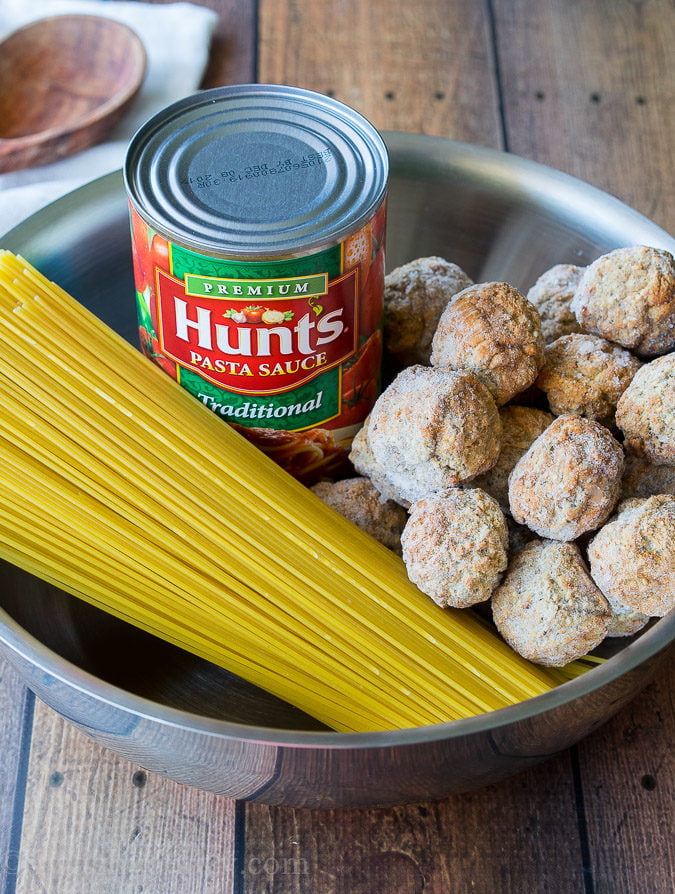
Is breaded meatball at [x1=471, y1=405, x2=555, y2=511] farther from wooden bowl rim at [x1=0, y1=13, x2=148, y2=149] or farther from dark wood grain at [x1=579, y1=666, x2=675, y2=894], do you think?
wooden bowl rim at [x1=0, y1=13, x2=148, y2=149]

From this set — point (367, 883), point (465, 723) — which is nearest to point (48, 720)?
point (367, 883)

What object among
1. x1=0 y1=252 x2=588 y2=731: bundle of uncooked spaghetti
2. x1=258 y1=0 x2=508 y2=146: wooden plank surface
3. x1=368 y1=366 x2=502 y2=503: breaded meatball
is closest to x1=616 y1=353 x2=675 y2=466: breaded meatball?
x1=368 y1=366 x2=502 y2=503: breaded meatball

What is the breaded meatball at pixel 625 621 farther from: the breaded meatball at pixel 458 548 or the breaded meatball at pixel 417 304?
the breaded meatball at pixel 417 304

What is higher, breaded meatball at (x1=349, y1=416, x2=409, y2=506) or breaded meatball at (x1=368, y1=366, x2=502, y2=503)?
breaded meatball at (x1=368, y1=366, x2=502, y2=503)

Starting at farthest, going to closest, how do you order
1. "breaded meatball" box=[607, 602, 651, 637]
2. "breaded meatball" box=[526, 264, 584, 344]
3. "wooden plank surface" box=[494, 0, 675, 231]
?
"wooden plank surface" box=[494, 0, 675, 231] → "breaded meatball" box=[526, 264, 584, 344] → "breaded meatball" box=[607, 602, 651, 637]

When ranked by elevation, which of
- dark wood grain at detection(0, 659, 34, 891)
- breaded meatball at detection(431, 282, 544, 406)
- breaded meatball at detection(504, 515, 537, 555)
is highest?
breaded meatball at detection(431, 282, 544, 406)

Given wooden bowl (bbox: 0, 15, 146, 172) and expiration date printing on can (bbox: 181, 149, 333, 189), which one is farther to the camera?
wooden bowl (bbox: 0, 15, 146, 172)

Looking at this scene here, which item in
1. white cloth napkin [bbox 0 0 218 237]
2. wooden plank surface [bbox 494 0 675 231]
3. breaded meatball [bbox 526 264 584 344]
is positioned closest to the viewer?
breaded meatball [bbox 526 264 584 344]
